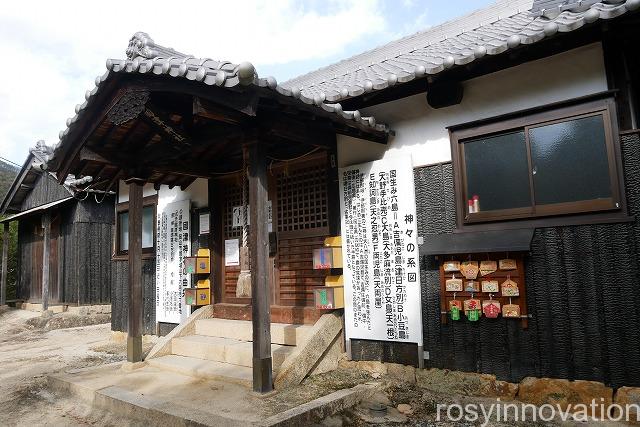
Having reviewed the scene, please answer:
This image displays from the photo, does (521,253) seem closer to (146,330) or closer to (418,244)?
(418,244)

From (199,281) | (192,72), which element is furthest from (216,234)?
(192,72)

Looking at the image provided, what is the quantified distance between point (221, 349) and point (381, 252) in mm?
2580

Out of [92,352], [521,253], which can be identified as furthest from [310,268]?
[92,352]

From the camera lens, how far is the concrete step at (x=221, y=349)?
5.69 metres

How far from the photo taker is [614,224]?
4309 mm

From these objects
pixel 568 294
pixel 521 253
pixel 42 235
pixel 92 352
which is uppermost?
pixel 42 235

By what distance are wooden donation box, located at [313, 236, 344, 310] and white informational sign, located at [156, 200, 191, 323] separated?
3.52 metres

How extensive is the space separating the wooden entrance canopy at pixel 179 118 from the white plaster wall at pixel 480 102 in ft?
1.06

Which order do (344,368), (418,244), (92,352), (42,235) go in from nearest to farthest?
(418,244) < (344,368) < (92,352) < (42,235)

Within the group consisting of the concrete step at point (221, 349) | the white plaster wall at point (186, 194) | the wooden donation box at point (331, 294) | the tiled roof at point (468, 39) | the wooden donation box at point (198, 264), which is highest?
the tiled roof at point (468, 39)

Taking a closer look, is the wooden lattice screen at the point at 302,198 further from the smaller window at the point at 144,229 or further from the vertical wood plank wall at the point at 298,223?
the smaller window at the point at 144,229

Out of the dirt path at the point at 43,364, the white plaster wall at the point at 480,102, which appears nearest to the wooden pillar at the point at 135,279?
the dirt path at the point at 43,364

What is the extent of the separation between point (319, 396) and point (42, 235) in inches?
652

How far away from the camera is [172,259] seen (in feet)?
29.3
